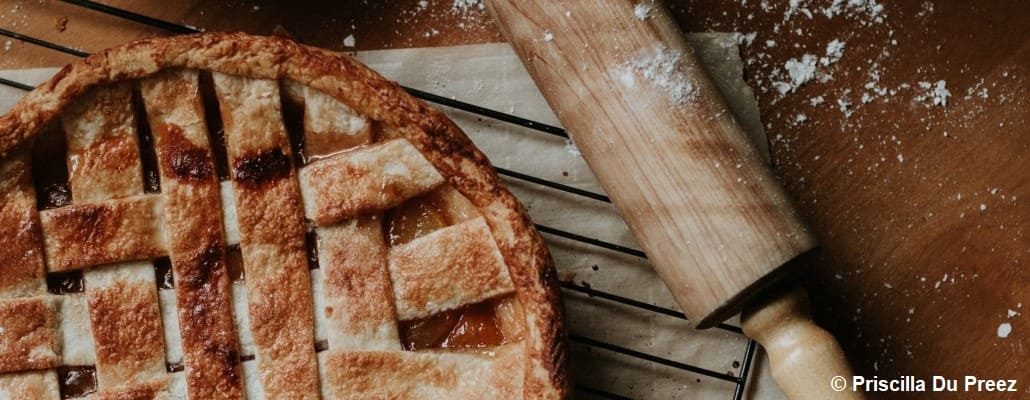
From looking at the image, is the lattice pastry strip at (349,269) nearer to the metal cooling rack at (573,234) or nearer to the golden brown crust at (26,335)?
the metal cooling rack at (573,234)

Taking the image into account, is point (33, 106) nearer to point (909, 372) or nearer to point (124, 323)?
point (124, 323)

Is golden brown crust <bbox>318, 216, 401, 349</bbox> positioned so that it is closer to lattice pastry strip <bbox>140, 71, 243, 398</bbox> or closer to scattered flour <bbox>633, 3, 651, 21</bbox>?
lattice pastry strip <bbox>140, 71, 243, 398</bbox>

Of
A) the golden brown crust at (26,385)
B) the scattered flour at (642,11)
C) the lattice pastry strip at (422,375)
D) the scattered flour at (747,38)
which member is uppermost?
the scattered flour at (747,38)

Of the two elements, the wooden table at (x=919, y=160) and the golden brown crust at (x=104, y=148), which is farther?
the wooden table at (x=919, y=160)

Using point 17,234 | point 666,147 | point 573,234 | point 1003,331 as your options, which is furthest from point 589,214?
point 17,234

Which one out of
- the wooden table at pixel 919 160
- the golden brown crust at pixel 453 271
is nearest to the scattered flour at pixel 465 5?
the wooden table at pixel 919 160

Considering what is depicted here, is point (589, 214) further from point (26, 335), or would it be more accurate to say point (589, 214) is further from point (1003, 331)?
point (26, 335)

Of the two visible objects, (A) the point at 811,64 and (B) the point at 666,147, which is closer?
(B) the point at 666,147

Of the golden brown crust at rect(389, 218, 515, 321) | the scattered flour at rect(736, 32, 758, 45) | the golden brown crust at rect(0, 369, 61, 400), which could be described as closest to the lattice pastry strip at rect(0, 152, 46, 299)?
the golden brown crust at rect(0, 369, 61, 400)
